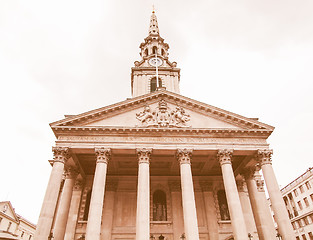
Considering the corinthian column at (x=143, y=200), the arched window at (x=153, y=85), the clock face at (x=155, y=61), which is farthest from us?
the clock face at (x=155, y=61)

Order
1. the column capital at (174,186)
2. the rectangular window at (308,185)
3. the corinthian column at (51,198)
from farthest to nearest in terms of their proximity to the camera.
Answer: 1. the rectangular window at (308,185)
2. the column capital at (174,186)
3. the corinthian column at (51,198)

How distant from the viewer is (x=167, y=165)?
75.6 ft

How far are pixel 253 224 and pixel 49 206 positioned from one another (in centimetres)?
1734

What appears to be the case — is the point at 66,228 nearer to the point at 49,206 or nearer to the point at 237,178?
the point at 49,206

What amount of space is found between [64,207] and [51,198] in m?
3.25

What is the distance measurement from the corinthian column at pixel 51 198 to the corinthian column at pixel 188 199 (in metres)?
8.97

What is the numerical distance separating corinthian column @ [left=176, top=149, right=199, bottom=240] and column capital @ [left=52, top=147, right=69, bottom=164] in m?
8.72

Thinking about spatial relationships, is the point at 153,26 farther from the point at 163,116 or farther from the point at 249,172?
the point at 249,172

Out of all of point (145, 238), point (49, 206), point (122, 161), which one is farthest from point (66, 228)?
point (145, 238)

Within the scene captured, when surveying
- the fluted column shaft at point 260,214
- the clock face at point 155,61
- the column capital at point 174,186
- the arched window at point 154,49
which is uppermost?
the arched window at point 154,49

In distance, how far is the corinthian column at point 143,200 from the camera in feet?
50.9

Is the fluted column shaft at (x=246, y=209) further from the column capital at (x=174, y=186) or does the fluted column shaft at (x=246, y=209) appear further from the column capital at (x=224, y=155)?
the column capital at (x=224, y=155)

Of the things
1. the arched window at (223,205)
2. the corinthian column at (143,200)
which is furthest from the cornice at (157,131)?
the arched window at (223,205)

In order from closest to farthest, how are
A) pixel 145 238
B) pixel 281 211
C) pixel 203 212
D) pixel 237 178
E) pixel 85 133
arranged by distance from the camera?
pixel 145 238 < pixel 281 211 < pixel 85 133 < pixel 203 212 < pixel 237 178
